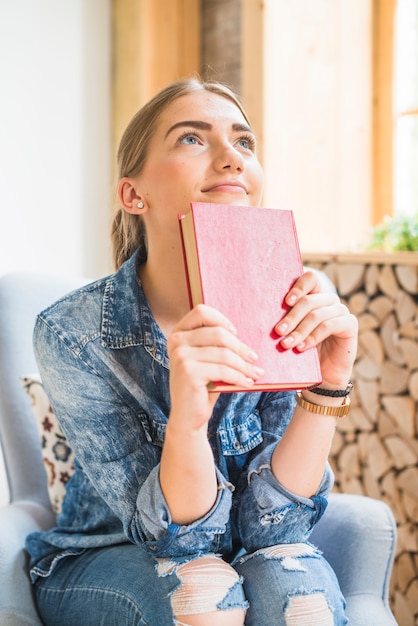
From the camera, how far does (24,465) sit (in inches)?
59.5

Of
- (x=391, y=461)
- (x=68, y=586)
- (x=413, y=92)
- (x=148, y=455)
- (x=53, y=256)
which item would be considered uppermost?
(x=413, y=92)

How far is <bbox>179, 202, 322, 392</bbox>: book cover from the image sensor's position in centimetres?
95

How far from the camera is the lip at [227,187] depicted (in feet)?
3.73

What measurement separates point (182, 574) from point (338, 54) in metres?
2.13

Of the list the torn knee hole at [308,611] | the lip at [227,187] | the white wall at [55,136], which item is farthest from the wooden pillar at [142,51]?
the torn knee hole at [308,611]

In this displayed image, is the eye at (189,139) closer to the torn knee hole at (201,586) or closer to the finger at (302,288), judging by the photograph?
the finger at (302,288)

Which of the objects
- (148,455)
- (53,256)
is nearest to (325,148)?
(53,256)

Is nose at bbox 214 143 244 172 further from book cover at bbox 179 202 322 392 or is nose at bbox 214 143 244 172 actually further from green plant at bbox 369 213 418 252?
green plant at bbox 369 213 418 252

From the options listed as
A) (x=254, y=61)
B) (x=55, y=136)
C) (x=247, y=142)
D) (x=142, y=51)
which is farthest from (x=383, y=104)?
(x=247, y=142)

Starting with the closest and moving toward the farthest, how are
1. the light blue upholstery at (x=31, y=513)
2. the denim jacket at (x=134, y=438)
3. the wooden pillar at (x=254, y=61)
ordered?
the denim jacket at (x=134, y=438)
the light blue upholstery at (x=31, y=513)
the wooden pillar at (x=254, y=61)

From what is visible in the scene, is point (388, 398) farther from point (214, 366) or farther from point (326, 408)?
point (214, 366)

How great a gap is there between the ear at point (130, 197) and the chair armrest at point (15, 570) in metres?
0.60

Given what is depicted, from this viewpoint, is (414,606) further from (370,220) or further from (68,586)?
(370,220)

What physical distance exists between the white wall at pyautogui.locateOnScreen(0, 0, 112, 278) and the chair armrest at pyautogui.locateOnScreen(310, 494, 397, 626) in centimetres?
153
